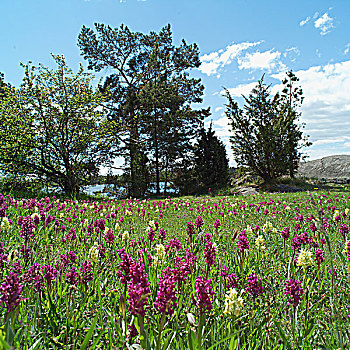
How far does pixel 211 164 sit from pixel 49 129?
13714mm

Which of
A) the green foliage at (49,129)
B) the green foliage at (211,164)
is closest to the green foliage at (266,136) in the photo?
the green foliage at (211,164)

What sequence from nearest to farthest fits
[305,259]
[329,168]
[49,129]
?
[305,259], [49,129], [329,168]

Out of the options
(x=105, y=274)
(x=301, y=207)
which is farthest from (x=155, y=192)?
(x=105, y=274)

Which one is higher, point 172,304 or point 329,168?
point 329,168

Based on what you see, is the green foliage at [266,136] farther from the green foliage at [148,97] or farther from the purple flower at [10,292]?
the purple flower at [10,292]

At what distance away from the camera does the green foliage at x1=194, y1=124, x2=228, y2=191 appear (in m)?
23.6

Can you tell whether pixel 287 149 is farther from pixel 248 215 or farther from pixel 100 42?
pixel 100 42

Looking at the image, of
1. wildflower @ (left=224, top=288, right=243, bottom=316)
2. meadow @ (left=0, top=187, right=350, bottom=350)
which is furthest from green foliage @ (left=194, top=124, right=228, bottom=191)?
wildflower @ (left=224, top=288, right=243, bottom=316)

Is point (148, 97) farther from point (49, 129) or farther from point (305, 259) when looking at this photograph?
point (305, 259)

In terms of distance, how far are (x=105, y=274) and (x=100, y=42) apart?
84.9 feet

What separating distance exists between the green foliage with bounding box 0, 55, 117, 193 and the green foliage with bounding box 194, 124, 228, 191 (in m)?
10.3

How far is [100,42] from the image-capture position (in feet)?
78.8

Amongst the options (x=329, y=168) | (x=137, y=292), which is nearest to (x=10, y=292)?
(x=137, y=292)

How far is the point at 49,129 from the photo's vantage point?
51.2ft
